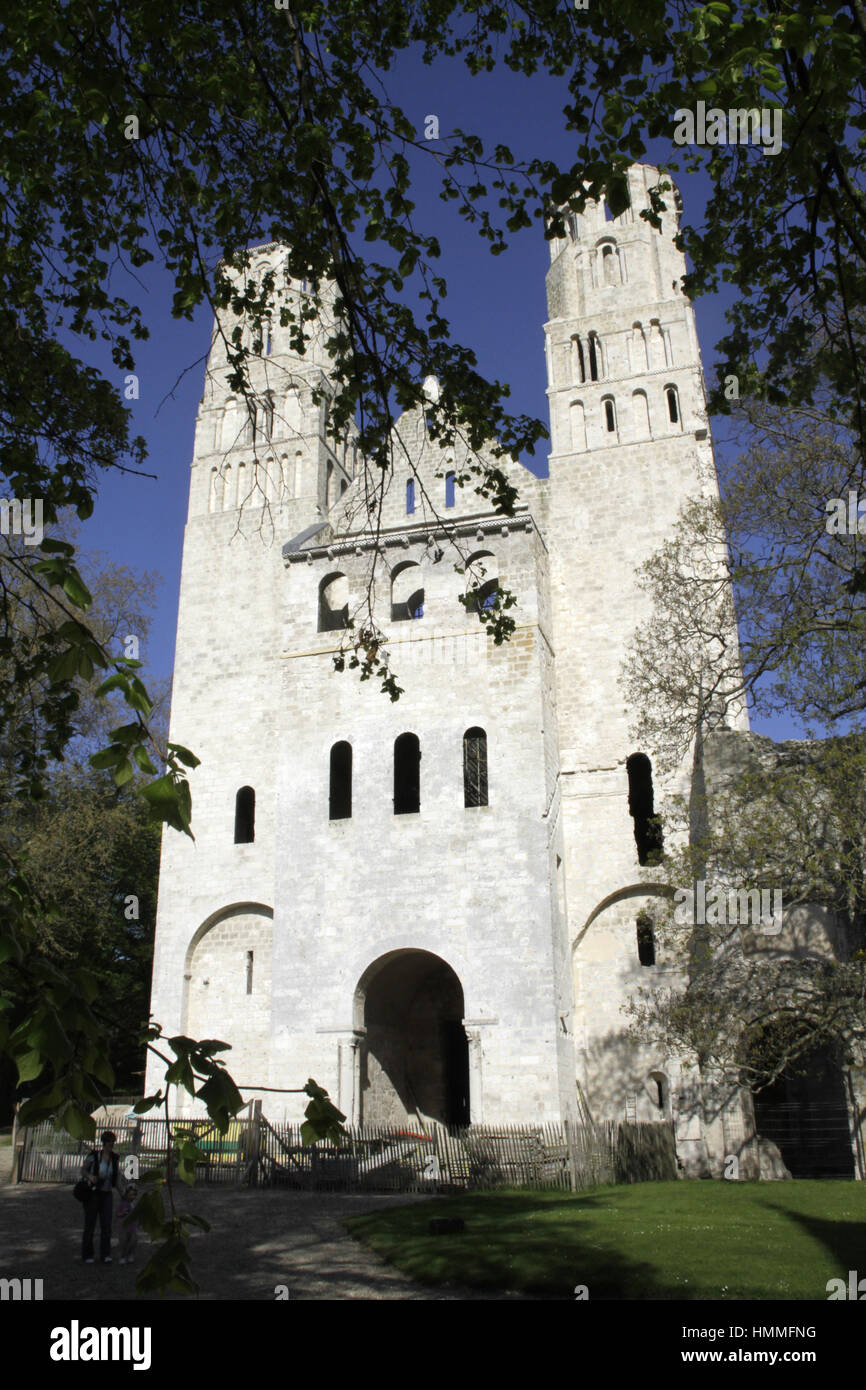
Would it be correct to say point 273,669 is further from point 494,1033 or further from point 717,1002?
point 717,1002

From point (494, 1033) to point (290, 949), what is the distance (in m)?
4.54

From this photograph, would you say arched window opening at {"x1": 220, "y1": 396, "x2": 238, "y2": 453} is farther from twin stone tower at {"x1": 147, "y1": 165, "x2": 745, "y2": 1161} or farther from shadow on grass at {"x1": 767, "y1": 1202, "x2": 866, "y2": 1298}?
shadow on grass at {"x1": 767, "y1": 1202, "x2": 866, "y2": 1298}

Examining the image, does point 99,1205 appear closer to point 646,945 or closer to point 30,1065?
point 30,1065

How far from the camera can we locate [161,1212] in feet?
10.8

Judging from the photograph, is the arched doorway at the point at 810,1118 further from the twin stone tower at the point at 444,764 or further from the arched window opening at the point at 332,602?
the arched window opening at the point at 332,602

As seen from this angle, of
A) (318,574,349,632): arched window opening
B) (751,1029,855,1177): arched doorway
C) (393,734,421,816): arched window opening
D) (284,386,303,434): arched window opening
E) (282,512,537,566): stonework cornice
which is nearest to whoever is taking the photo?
(751,1029,855,1177): arched doorway

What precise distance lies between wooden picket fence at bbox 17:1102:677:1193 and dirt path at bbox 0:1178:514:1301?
772mm

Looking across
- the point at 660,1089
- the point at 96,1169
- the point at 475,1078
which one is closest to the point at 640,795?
the point at 660,1089

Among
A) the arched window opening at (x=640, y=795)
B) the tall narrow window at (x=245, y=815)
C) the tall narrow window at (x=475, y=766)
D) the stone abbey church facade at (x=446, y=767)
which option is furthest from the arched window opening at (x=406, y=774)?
the arched window opening at (x=640, y=795)

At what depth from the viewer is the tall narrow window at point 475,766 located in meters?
21.5

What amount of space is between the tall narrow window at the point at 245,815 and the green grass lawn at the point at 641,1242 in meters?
10.7

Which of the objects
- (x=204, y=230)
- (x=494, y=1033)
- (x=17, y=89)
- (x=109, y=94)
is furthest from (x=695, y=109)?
(x=494, y=1033)

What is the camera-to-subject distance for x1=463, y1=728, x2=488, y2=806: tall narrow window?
21.5m

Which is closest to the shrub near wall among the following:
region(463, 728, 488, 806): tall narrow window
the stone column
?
the stone column
